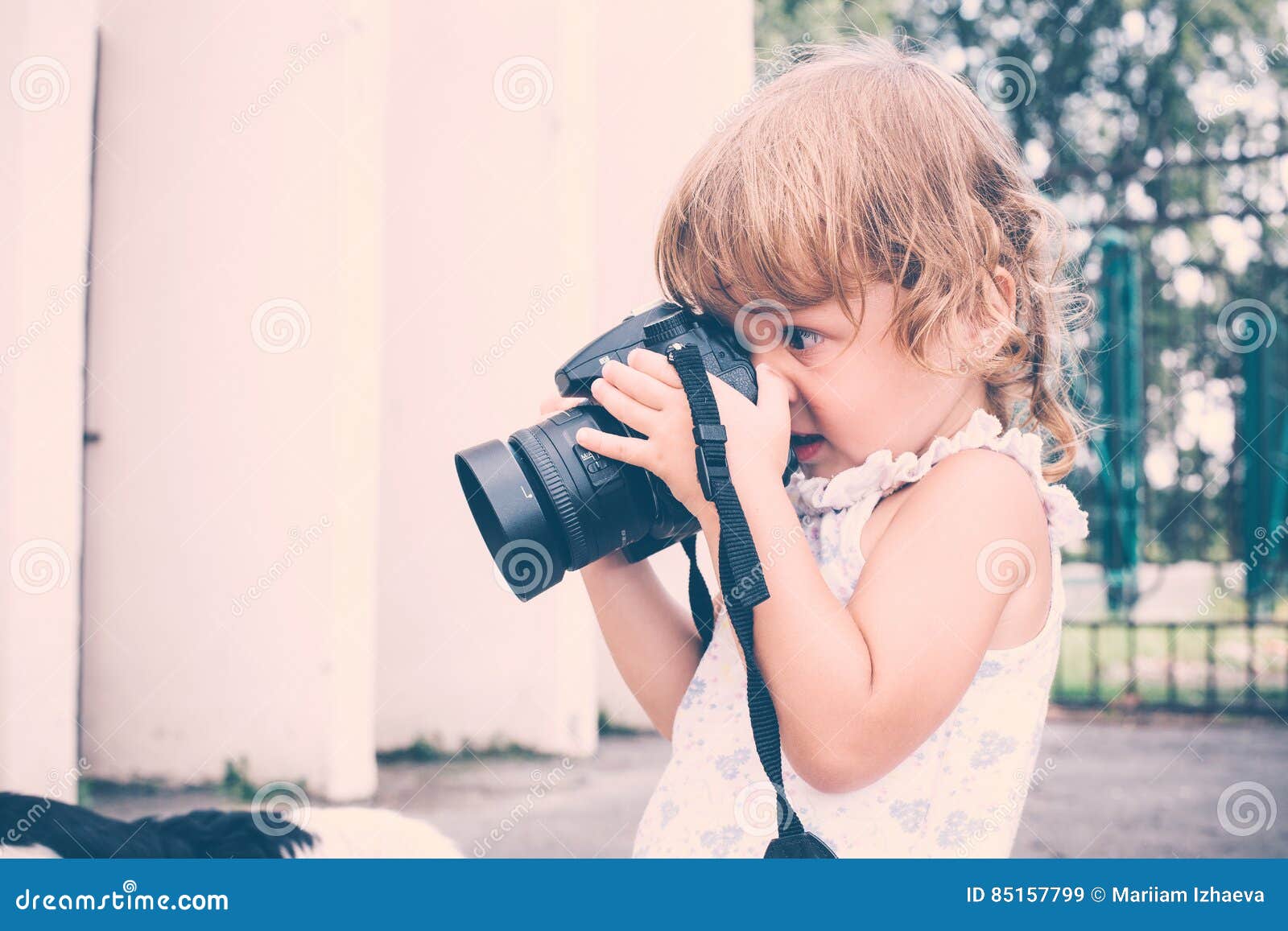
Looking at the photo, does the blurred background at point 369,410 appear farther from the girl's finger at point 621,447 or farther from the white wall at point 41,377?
the girl's finger at point 621,447

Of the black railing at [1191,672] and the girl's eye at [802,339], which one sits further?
the black railing at [1191,672]

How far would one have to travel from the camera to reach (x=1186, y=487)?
6.03 metres

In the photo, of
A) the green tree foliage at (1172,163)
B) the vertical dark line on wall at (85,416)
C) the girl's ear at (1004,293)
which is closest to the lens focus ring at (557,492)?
the girl's ear at (1004,293)

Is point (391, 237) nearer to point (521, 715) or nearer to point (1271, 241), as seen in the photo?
point (521, 715)

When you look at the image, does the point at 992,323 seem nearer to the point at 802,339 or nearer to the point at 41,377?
the point at 802,339

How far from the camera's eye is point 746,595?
1.00 m

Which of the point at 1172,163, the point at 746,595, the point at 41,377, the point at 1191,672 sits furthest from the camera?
the point at 1191,672

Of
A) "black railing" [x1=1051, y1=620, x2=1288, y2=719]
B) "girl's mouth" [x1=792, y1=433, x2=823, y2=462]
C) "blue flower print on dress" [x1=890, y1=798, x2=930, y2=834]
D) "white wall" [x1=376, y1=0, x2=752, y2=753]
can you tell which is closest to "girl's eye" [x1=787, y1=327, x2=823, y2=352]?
"girl's mouth" [x1=792, y1=433, x2=823, y2=462]

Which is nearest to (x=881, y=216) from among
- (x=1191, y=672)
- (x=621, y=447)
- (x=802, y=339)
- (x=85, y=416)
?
(x=802, y=339)

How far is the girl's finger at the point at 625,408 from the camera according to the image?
112cm

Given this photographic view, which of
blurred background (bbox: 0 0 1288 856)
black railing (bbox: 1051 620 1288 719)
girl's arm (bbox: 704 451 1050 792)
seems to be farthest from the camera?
black railing (bbox: 1051 620 1288 719)

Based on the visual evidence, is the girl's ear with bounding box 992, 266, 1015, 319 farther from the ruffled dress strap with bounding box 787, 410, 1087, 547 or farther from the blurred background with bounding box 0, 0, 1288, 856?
the blurred background with bounding box 0, 0, 1288, 856

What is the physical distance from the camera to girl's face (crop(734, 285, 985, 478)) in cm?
111

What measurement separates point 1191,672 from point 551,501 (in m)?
5.92
